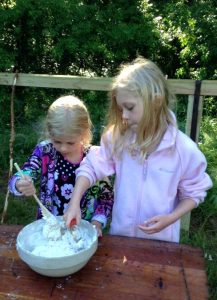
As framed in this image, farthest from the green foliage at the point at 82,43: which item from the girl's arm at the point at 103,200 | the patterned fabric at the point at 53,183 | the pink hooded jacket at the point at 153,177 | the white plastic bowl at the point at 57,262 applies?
the white plastic bowl at the point at 57,262

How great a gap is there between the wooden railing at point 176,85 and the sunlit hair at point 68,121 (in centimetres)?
82

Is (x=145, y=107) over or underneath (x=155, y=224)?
over

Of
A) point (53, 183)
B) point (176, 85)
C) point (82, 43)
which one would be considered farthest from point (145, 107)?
point (82, 43)

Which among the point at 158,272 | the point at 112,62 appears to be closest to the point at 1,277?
the point at 158,272

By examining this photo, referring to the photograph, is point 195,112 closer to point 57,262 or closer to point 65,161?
point 65,161

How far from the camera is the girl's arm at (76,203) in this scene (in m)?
1.46

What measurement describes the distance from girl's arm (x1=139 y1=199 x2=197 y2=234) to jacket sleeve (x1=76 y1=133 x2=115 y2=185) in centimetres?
30

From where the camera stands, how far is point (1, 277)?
4.54 ft

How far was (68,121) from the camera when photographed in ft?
6.05

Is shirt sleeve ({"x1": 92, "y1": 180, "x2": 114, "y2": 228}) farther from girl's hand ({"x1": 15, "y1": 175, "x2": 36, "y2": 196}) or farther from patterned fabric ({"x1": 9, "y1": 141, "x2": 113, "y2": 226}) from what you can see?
girl's hand ({"x1": 15, "y1": 175, "x2": 36, "y2": 196})

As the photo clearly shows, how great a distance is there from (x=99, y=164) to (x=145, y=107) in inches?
12.6

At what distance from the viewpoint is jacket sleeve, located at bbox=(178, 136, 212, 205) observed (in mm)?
1646

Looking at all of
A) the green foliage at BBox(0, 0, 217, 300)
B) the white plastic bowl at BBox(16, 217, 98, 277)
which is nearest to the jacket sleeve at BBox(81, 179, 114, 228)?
the white plastic bowl at BBox(16, 217, 98, 277)

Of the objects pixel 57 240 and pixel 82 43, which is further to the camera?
pixel 82 43
